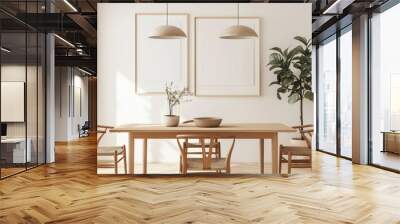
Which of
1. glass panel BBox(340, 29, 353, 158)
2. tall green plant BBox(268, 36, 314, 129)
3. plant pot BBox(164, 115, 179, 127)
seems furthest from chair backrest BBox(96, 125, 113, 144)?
glass panel BBox(340, 29, 353, 158)

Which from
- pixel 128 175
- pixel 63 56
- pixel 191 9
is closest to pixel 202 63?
pixel 191 9

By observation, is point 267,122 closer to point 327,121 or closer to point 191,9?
point 191,9

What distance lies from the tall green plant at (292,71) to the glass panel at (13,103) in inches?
145

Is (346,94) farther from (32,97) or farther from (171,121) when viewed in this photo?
(32,97)

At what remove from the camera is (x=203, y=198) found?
4.47 m

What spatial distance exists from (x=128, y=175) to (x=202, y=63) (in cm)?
182

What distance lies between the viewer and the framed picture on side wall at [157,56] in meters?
5.86

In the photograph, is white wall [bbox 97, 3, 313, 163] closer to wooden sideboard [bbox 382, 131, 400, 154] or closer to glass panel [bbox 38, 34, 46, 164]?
wooden sideboard [bbox 382, 131, 400, 154]

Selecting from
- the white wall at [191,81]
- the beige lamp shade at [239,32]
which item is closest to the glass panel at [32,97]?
the white wall at [191,81]

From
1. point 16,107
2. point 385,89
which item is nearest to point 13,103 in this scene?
point 16,107

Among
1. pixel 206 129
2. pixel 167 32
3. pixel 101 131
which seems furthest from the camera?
pixel 101 131

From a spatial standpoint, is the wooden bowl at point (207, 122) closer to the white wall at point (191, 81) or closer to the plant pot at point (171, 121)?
the plant pot at point (171, 121)

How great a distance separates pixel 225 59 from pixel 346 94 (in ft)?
11.0

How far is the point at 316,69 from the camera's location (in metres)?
9.24
